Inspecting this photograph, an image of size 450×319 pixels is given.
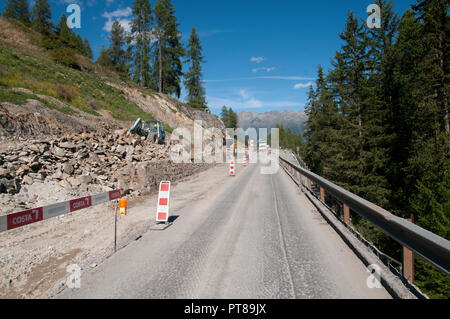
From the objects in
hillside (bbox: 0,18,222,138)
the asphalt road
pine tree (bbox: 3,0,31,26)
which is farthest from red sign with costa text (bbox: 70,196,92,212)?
pine tree (bbox: 3,0,31,26)

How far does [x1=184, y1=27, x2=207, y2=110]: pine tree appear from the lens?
5981 cm

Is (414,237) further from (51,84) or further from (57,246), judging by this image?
(51,84)

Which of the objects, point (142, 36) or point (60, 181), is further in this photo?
point (142, 36)

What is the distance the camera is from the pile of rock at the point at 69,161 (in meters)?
9.14

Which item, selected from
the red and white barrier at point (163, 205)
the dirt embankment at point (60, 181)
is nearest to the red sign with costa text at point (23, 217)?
the dirt embankment at point (60, 181)

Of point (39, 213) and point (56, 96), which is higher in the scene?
point (56, 96)

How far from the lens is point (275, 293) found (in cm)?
351

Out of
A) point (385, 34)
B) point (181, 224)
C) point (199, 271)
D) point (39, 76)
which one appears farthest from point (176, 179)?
point (385, 34)

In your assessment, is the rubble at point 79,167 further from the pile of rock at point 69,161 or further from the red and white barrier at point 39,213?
the red and white barrier at point 39,213

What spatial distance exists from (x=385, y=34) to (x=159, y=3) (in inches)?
1497

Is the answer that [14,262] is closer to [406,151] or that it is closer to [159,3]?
[406,151]

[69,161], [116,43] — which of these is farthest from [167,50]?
[69,161]

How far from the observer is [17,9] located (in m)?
72.1

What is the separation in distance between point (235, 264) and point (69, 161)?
9774 mm
